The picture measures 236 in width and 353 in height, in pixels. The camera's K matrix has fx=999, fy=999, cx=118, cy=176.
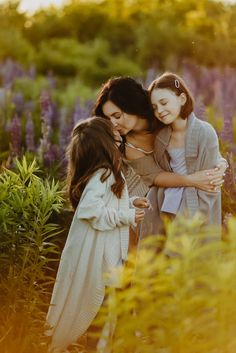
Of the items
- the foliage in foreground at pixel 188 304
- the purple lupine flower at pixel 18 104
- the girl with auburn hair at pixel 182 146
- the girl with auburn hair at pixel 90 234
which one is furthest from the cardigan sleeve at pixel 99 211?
the purple lupine flower at pixel 18 104

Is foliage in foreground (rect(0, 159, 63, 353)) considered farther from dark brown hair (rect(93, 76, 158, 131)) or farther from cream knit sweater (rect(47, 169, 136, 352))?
dark brown hair (rect(93, 76, 158, 131))

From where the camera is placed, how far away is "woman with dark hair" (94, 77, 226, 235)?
5539 mm

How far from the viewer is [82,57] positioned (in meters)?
19.5

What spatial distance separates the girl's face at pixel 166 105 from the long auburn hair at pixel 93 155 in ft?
1.13

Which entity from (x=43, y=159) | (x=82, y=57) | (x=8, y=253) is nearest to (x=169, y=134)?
(x=8, y=253)

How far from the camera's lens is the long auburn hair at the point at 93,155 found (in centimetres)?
502

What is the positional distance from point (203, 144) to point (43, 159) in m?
2.68

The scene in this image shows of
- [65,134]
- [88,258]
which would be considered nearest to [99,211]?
[88,258]

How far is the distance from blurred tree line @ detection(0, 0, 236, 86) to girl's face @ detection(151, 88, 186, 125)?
37.0 ft

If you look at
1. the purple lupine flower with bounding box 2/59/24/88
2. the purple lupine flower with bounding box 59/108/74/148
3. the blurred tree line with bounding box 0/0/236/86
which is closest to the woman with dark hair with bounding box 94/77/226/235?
the purple lupine flower with bounding box 59/108/74/148

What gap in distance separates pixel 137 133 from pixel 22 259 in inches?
47.2

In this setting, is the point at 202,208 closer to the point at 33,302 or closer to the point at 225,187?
the point at 225,187

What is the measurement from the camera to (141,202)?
5.13 metres

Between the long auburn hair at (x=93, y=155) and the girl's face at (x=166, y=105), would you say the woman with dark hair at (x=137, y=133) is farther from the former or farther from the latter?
the long auburn hair at (x=93, y=155)
